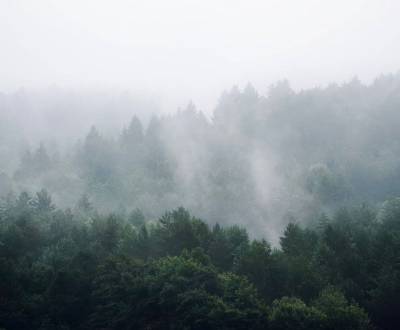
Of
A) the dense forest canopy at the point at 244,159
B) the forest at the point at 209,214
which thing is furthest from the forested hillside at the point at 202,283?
the dense forest canopy at the point at 244,159

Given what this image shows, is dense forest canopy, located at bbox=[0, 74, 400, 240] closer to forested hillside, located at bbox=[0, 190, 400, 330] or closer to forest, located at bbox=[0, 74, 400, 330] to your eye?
forest, located at bbox=[0, 74, 400, 330]

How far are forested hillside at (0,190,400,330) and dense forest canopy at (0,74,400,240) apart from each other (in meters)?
33.5

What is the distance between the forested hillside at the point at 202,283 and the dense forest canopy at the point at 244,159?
110ft

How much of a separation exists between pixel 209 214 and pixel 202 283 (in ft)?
167

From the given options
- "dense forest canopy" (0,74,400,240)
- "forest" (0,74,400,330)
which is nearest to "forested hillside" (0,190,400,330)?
"forest" (0,74,400,330)

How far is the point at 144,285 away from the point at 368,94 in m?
92.7

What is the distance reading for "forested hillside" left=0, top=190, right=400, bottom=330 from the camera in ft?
111

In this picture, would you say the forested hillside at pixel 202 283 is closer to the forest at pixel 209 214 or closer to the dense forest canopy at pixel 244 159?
the forest at pixel 209 214

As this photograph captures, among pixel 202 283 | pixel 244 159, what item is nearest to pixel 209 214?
pixel 244 159

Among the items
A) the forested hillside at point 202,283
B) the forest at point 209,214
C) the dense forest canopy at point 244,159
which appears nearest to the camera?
the forested hillside at point 202,283

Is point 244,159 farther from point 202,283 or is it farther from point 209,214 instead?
point 202,283

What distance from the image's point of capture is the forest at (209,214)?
3588 cm

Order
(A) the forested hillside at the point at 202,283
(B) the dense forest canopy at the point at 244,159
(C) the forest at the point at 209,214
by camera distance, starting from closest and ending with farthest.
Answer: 1. (A) the forested hillside at the point at 202,283
2. (C) the forest at the point at 209,214
3. (B) the dense forest canopy at the point at 244,159

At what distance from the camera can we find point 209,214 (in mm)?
87312
